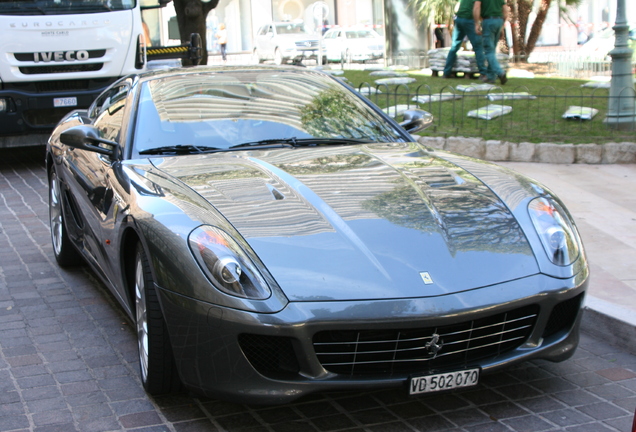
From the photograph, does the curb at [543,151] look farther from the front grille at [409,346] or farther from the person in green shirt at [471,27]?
the front grille at [409,346]

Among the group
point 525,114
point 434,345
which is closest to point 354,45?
point 525,114

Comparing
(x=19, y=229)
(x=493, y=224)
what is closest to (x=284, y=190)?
(x=493, y=224)

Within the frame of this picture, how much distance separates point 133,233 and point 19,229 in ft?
12.6

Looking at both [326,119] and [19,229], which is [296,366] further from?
[19,229]

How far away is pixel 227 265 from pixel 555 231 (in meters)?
1.51

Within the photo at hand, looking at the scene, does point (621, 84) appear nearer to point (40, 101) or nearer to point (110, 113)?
point (110, 113)

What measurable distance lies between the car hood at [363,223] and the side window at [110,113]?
0.76 m

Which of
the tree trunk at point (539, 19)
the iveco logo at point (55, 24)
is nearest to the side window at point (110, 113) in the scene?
the iveco logo at point (55, 24)

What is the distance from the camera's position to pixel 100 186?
449 cm

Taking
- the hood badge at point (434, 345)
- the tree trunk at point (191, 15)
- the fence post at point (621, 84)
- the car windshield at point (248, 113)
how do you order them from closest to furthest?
1. the hood badge at point (434, 345)
2. the car windshield at point (248, 113)
3. the fence post at point (621, 84)
4. the tree trunk at point (191, 15)

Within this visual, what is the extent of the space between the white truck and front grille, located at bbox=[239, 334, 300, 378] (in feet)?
26.7

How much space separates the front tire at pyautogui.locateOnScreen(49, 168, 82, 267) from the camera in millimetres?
5750

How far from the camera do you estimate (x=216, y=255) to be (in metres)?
3.26

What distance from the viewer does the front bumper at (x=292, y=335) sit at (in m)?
3.07
